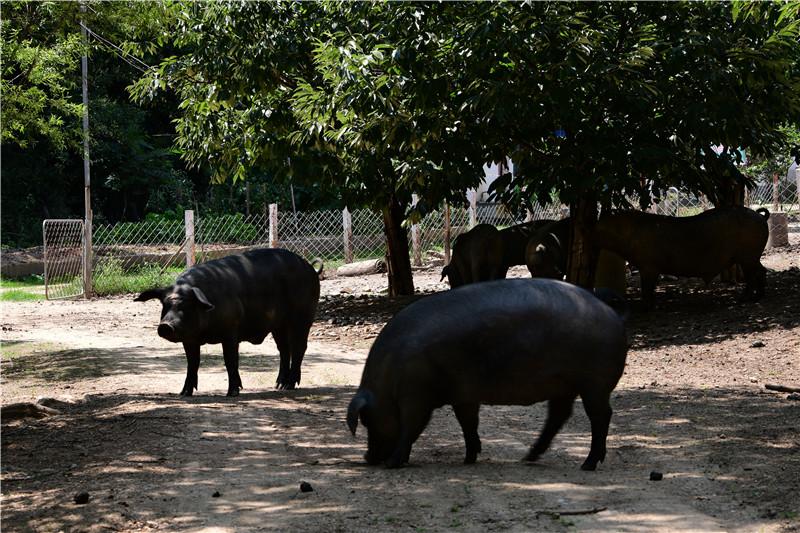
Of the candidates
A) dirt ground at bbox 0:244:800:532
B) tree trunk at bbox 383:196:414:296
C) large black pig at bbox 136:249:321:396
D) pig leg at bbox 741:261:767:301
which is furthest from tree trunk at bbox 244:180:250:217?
large black pig at bbox 136:249:321:396

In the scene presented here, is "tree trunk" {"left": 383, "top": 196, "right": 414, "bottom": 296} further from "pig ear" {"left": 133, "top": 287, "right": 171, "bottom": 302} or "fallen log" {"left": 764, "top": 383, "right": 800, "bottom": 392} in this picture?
"fallen log" {"left": 764, "top": 383, "right": 800, "bottom": 392}

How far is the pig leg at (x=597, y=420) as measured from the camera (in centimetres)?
597

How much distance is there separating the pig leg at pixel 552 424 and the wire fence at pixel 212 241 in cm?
1508

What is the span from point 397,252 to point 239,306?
801cm

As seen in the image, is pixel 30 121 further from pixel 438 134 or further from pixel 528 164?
pixel 528 164

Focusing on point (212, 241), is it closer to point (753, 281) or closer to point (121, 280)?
point (121, 280)

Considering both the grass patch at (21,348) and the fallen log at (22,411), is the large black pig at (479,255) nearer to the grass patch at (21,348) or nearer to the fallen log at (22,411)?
the grass patch at (21,348)

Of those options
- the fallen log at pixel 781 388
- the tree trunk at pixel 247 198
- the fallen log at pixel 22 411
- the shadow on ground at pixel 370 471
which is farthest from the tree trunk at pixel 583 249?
the tree trunk at pixel 247 198

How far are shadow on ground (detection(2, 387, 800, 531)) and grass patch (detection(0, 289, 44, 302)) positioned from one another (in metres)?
12.5

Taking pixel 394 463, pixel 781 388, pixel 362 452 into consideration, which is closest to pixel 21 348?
pixel 362 452

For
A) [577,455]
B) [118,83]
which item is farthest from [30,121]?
[118,83]

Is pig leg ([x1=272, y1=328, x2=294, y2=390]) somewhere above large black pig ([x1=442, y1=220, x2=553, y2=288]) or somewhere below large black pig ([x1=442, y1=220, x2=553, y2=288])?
below

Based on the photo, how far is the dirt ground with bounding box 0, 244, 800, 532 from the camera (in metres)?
5.09

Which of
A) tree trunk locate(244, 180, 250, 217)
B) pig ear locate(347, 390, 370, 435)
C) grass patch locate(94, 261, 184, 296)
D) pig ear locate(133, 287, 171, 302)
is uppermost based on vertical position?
tree trunk locate(244, 180, 250, 217)
